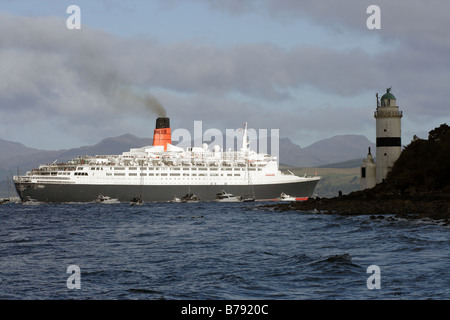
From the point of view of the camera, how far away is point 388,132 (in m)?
64.3

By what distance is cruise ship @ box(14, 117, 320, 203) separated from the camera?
9594 centimetres

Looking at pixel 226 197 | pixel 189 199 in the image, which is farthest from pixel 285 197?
pixel 189 199

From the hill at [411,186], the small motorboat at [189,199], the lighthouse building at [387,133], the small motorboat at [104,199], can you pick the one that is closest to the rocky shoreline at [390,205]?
the hill at [411,186]

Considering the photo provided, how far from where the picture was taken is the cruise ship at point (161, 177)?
95.9m

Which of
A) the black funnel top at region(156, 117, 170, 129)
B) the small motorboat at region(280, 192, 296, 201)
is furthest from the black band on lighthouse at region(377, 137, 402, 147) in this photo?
the black funnel top at region(156, 117, 170, 129)

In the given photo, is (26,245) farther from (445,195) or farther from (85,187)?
(85,187)

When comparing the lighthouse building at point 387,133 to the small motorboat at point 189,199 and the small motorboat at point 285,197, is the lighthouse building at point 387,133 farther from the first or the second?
the small motorboat at point 285,197

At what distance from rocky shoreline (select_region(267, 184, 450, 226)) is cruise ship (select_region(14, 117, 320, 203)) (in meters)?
37.6

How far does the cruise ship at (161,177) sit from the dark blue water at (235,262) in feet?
191

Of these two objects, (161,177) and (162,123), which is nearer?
(161,177)

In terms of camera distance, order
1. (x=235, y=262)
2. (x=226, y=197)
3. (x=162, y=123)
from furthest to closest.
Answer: (x=162, y=123), (x=226, y=197), (x=235, y=262)

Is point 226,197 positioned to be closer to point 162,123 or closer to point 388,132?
point 162,123

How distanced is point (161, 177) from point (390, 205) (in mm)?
56646
